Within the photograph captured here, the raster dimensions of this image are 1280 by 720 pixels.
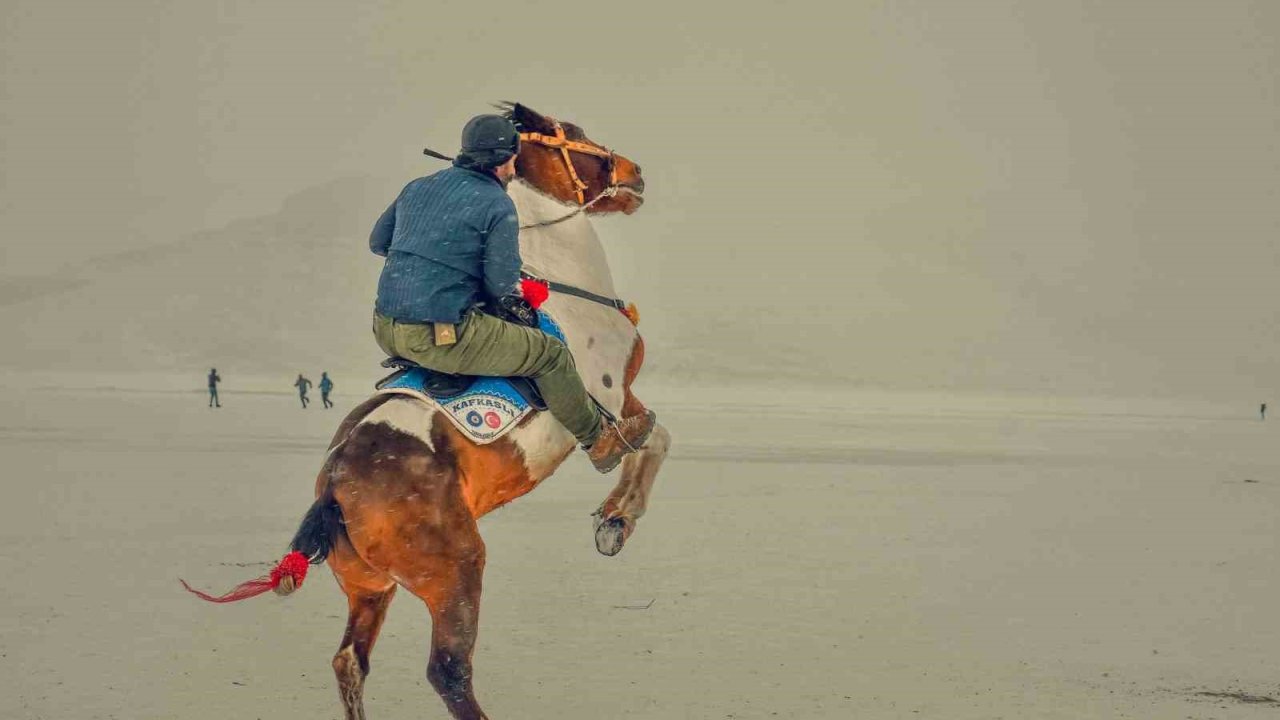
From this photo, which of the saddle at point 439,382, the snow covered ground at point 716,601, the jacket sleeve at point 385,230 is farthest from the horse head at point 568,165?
the snow covered ground at point 716,601

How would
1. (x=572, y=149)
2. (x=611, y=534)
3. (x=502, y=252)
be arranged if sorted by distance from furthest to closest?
1. (x=572, y=149)
2. (x=611, y=534)
3. (x=502, y=252)

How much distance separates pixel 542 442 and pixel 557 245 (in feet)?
3.56

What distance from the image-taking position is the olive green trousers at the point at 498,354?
18.8ft

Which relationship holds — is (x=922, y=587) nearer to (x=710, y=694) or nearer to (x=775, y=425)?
(x=710, y=694)

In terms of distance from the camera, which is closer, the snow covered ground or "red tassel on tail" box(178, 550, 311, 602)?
"red tassel on tail" box(178, 550, 311, 602)

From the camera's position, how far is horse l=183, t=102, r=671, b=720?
5.43 meters

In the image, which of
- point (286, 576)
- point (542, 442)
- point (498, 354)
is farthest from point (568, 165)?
point (286, 576)

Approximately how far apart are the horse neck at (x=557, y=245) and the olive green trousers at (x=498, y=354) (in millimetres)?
645

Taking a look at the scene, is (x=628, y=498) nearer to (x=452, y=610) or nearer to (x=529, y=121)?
(x=452, y=610)

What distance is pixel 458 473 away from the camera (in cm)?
564

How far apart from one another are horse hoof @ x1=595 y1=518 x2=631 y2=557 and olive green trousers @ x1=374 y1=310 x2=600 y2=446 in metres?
0.72

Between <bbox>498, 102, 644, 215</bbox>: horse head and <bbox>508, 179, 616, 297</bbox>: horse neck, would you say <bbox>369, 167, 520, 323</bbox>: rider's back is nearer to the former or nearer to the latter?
<bbox>508, 179, 616, 297</bbox>: horse neck

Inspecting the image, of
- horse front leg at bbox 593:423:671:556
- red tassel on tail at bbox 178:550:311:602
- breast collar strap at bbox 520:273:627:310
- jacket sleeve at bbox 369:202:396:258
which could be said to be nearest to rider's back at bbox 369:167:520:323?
jacket sleeve at bbox 369:202:396:258

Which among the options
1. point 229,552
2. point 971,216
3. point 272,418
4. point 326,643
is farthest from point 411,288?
point 971,216
